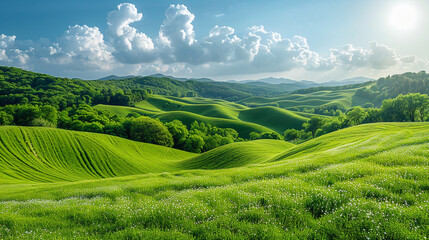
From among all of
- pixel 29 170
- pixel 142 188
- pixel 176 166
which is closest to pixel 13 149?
pixel 29 170

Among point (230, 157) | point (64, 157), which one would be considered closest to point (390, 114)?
point (230, 157)

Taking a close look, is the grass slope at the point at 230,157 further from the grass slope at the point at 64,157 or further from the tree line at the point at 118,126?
the tree line at the point at 118,126

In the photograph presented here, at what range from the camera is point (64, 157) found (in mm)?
62156

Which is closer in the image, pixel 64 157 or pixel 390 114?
pixel 64 157

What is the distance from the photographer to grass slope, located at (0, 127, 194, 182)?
172 feet

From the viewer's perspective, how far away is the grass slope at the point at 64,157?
52444mm

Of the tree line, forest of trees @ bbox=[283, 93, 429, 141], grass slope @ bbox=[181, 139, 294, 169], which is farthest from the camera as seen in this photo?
the tree line

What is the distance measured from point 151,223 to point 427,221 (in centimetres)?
879

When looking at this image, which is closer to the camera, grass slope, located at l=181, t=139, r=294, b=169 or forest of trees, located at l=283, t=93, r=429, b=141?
grass slope, located at l=181, t=139, r=294, b=169

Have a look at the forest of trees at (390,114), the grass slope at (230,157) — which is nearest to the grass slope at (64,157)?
the grass slope at (230,157)

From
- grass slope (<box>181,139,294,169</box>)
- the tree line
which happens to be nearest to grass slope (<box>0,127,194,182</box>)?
grass slope (<box>181,139,294,169</box>)

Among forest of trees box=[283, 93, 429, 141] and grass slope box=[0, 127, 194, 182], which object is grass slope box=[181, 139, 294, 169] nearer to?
grass slope box=[0, 127, 194, 182]

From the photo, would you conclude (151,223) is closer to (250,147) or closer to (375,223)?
(375,223)

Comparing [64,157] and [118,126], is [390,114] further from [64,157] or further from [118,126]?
[118,126]
